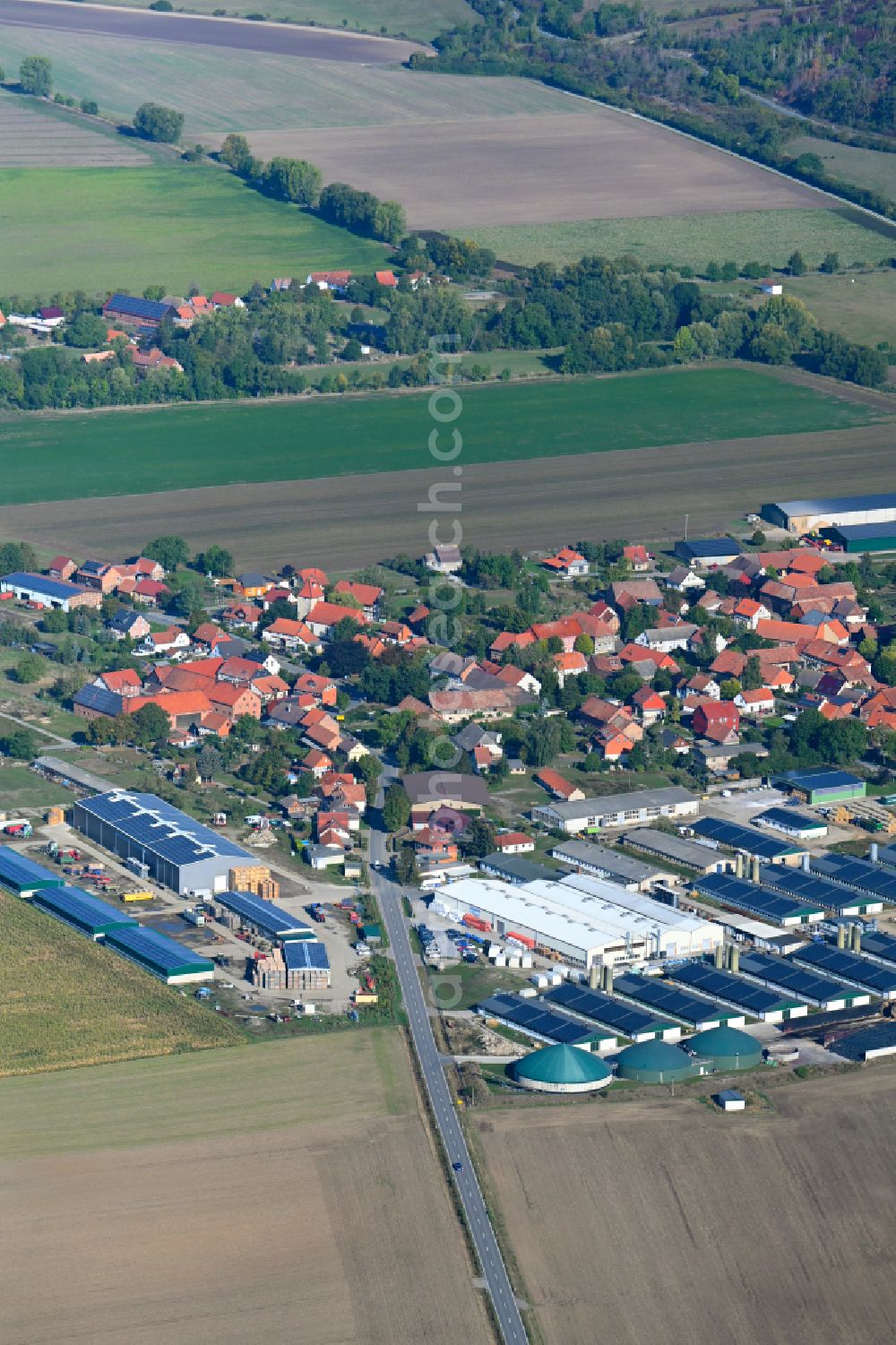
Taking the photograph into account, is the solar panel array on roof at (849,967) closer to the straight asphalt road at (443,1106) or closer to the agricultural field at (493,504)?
the straight asphalt road at (443,1106)

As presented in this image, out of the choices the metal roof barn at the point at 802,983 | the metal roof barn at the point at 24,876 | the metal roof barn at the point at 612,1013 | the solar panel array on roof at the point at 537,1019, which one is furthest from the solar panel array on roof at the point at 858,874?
the metal roof barn at the point at 24,876

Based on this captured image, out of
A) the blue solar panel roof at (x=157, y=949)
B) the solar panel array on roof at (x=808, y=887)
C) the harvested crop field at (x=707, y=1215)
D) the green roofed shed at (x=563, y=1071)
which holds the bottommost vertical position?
the blue solar panel roof at (x=157, y=949)

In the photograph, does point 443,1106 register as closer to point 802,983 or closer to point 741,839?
point 802,983

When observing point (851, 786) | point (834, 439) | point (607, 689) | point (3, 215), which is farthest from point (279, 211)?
point (851, 786)

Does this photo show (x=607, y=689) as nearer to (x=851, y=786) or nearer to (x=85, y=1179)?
(x=851, y=786)

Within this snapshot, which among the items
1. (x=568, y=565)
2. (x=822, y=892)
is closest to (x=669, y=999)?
(x=822, y=892)
